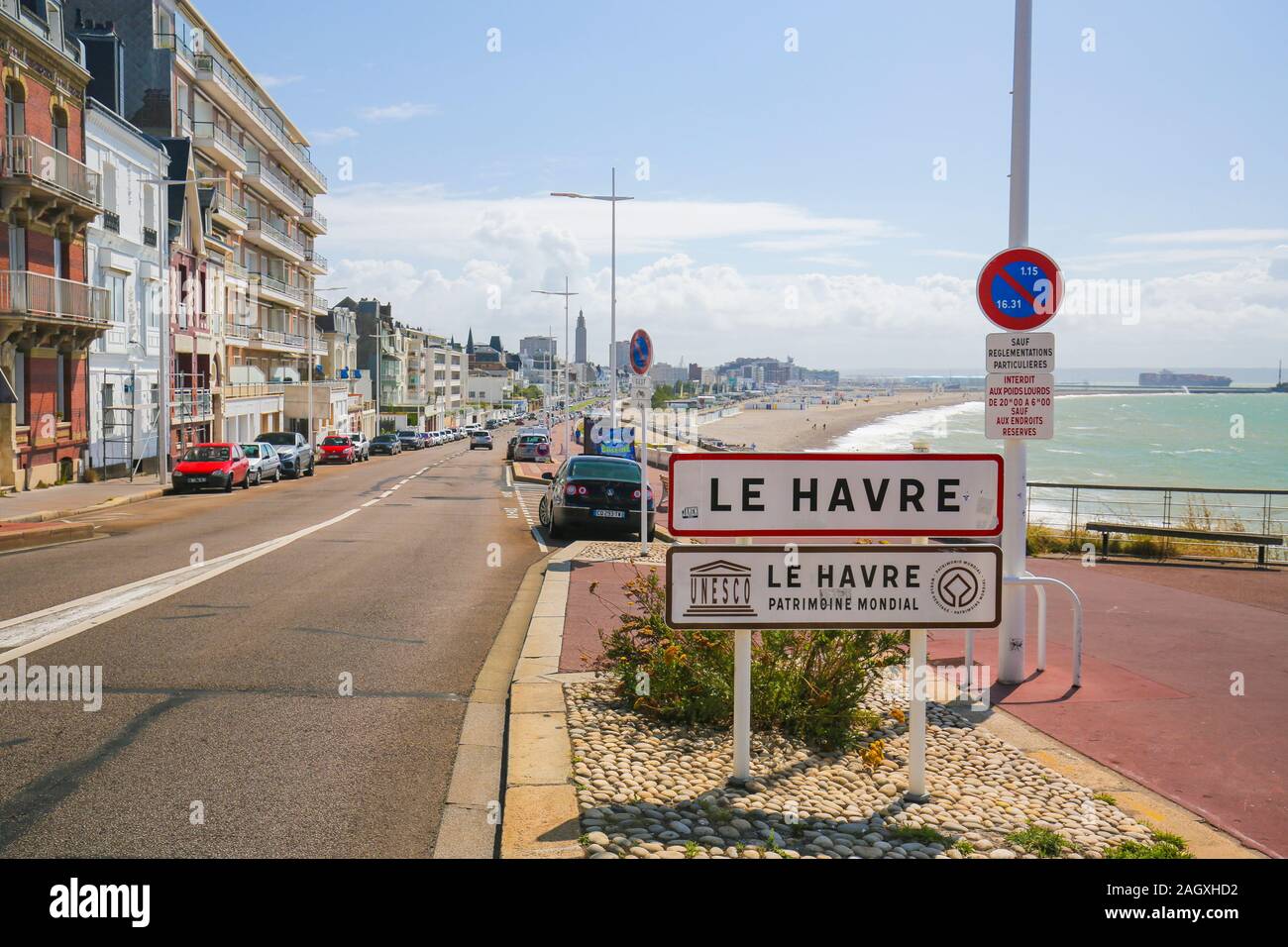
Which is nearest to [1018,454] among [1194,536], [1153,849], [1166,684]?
[1166,684]

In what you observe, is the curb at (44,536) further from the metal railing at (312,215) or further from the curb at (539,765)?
the metal railing at (312,215)

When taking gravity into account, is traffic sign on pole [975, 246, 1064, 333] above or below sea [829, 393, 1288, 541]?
above

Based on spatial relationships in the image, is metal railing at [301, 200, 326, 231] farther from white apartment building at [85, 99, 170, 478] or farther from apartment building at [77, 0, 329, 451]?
white apartment building at [85, 99, 170, 478]

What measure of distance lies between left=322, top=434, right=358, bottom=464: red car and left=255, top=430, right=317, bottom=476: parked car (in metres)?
10.7

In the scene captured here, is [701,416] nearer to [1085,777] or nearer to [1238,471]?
[1238,471]

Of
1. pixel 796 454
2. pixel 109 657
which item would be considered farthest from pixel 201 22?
pixel 796 454

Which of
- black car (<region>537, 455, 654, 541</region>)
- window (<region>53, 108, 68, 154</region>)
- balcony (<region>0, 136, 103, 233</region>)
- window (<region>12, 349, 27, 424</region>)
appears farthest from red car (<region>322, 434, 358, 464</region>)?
black car (<region>537, 455, 654, 541</region>)

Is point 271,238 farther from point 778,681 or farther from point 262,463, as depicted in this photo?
point 778,681

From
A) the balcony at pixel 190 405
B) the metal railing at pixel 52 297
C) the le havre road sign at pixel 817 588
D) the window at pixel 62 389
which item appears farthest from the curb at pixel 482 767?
Result: the balcony at pixel 190 405

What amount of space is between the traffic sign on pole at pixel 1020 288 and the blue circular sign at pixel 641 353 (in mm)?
8120

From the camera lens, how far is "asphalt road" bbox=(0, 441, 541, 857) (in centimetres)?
523

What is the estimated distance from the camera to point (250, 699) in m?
7.51

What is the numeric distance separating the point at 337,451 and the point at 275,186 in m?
19.6

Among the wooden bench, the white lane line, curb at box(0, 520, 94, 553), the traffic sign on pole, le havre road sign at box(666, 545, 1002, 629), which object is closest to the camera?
le havre road sign at box(666, 545, 1002, 629)
